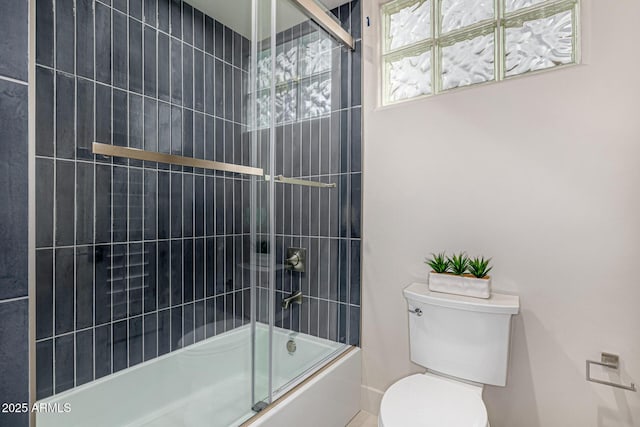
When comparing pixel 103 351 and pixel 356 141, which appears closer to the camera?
pixel 103 351

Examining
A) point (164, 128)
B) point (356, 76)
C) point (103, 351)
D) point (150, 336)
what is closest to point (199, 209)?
point (164, 128)

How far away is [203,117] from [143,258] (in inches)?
28.6

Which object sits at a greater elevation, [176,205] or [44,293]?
[176,205]

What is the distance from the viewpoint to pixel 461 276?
1470 mm

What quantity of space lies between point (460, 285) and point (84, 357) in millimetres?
1627

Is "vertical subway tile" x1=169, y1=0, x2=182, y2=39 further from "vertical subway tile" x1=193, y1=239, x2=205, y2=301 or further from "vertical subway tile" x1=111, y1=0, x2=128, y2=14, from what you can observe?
"vertical subway tile" x1=193, y1=239, x2=205, y2=301

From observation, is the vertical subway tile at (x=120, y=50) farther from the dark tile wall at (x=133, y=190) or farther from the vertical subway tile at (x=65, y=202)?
the vertical subway tile at (x=65, y=202)

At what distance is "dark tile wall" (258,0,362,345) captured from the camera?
61.6 inches

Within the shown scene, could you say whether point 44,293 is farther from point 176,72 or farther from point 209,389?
point 176,72

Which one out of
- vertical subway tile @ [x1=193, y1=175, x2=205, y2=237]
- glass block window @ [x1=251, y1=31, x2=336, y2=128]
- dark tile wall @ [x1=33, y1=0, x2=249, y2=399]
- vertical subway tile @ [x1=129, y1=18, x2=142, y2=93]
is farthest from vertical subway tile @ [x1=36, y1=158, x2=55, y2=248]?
glass block window @ [x1=251, y1=31, x2=336, y2=128]

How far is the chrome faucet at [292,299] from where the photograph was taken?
62.0 inches

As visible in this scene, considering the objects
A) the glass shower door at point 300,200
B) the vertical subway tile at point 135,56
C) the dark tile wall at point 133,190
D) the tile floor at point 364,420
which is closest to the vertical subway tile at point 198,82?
the dark tile wall at point 133,190

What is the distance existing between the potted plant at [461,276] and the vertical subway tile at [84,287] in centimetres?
149

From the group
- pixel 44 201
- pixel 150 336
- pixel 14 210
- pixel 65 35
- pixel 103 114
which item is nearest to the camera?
pixel 14 210
